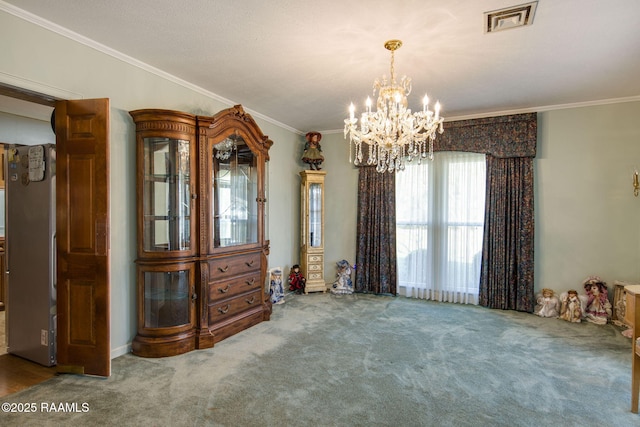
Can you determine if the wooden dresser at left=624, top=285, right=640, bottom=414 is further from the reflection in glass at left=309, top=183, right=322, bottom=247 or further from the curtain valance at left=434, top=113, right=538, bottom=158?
the reflection in glass at left=309, top=183, right=322, bottom=247

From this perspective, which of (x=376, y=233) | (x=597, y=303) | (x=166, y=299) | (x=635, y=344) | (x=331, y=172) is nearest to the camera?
(x=635, y=344)

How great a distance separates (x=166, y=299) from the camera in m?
3.06

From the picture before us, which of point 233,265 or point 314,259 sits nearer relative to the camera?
point 233,265

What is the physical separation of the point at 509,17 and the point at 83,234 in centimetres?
349

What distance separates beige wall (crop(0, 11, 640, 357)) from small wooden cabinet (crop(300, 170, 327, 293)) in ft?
0.64

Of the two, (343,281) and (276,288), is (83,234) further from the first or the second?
(343,281)

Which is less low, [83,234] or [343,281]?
[83,234]

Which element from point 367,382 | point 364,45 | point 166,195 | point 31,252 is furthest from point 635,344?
point 31,252

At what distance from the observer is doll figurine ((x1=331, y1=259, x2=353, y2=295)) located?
518 centimetres

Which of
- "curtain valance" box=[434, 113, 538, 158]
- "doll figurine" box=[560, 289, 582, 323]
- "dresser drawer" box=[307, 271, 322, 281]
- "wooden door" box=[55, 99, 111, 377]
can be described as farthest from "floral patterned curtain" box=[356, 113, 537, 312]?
"wooden door" box=[55, 99, 111, 377]

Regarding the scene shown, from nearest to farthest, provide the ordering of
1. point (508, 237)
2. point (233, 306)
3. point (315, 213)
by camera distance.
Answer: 1. point (233, 306)
2. point (508, 237)
3. point (315, 213)

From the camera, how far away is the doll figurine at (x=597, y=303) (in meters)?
3.83

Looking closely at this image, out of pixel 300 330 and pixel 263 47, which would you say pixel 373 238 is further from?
pixel 263 47

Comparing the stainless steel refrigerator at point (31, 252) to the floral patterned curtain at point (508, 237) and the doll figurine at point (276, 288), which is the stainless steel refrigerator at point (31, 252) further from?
the floral patterned curtain at point (508, 237)
